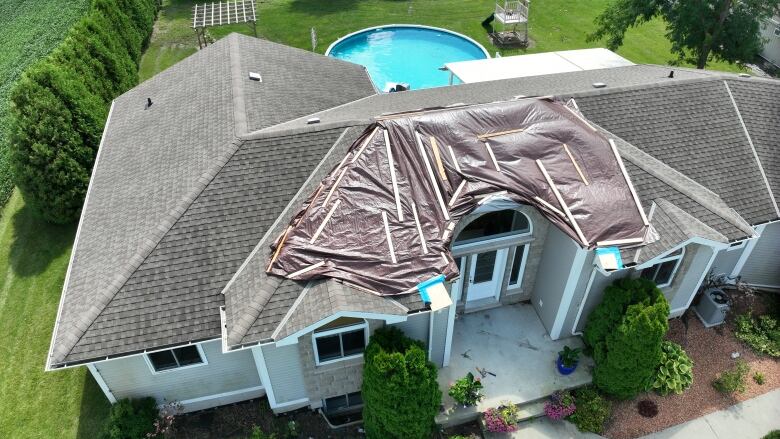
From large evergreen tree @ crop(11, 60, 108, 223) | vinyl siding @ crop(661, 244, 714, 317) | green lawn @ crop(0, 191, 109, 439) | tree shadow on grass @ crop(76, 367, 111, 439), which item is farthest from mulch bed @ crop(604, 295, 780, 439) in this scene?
large evergreen tree @ crop(11, 60, 108, 223)

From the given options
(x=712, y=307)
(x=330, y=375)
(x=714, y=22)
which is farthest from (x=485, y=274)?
(x=714, y=22)

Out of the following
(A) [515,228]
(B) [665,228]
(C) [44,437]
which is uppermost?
(B) [665,228]

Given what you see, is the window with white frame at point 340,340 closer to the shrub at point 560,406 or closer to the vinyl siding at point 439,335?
the vinyl siding at point 439,335

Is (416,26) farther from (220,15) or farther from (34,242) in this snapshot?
(34,242)

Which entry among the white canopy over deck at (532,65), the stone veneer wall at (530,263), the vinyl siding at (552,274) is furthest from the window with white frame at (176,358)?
the white canopy over deck at (532,65)

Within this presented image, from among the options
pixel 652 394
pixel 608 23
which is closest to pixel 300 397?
pixel 652 394

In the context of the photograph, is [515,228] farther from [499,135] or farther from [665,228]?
[665,228]
